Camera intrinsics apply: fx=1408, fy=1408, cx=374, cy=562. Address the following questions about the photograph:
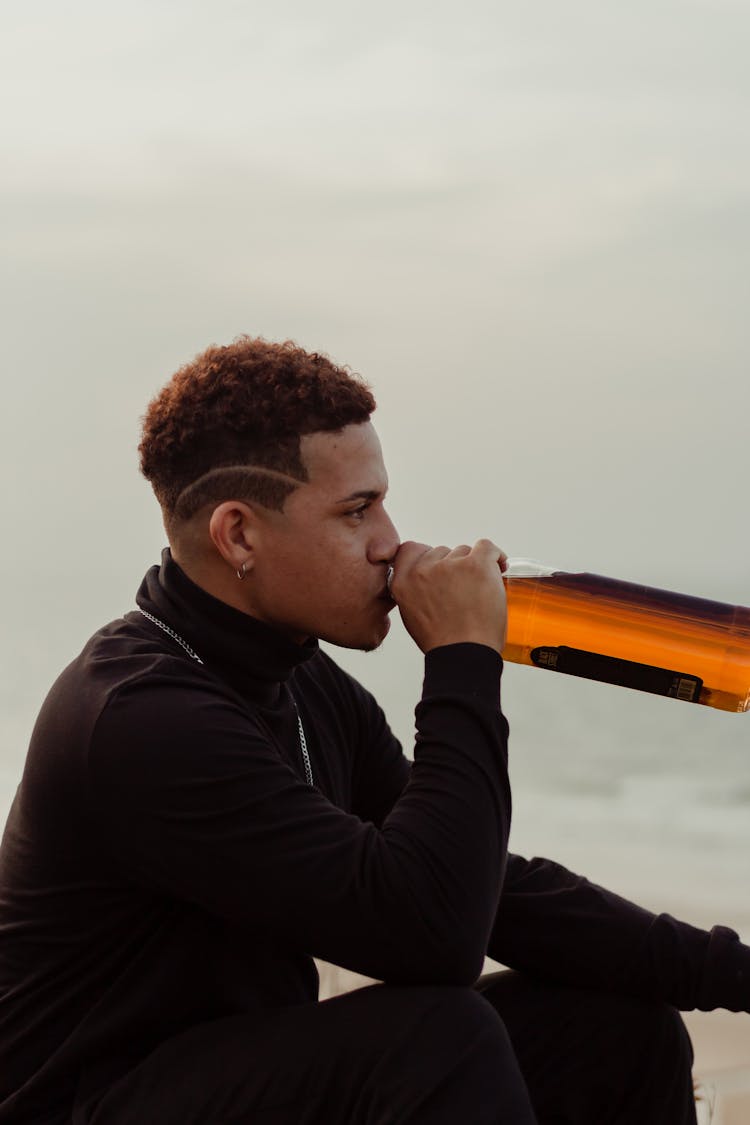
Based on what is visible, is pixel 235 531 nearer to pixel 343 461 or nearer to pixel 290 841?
pixel 343 461

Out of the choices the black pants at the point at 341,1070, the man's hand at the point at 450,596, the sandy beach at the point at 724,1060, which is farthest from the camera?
the sandy beach at the point at 724,1060

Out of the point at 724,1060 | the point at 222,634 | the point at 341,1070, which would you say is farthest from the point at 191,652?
the point at 724,1060

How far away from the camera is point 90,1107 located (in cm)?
120

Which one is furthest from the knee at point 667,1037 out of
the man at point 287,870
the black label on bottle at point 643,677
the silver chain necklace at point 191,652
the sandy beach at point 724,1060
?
the sandy beach at point 724,1060

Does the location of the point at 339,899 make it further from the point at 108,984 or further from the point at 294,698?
the point at 294,698

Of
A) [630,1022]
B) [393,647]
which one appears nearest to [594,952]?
[630,1022]

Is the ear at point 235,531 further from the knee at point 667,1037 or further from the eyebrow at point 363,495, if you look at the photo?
the knee at point 667,1037

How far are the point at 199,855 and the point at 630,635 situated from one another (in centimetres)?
62

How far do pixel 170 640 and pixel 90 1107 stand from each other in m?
0.43

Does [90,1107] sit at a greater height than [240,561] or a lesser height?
lesser

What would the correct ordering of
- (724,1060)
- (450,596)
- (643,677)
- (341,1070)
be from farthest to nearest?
(724,1060) → (643,677) → (450,596) → (341,1070)

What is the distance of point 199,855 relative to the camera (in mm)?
1187

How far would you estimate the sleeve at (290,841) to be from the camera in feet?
3.80

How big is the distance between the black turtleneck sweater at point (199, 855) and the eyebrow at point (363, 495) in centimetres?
15
